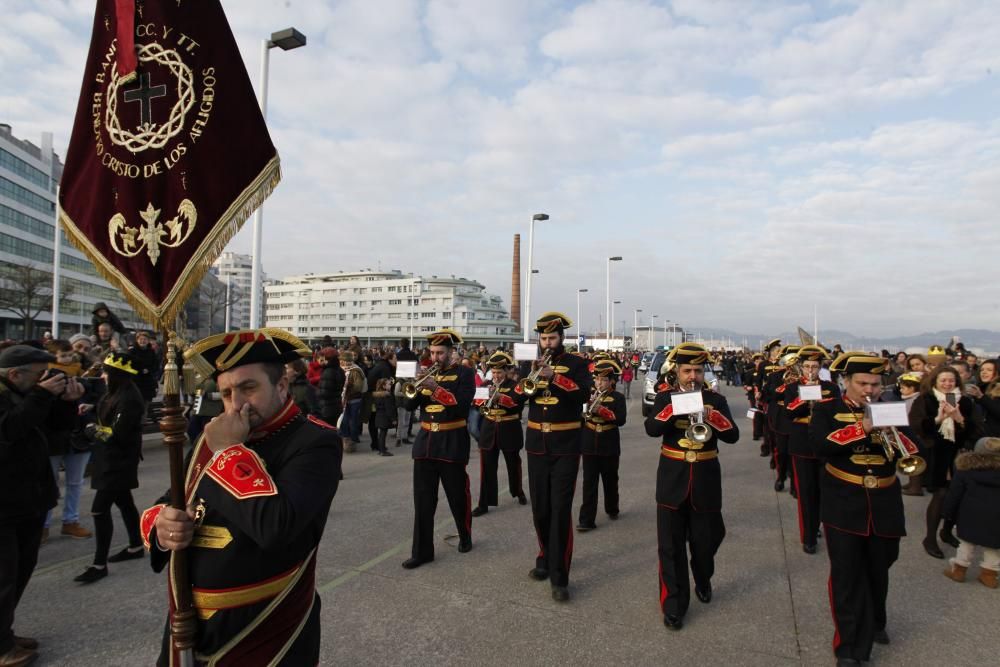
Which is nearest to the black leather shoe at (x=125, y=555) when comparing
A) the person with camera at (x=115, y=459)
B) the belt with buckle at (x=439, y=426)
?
the person with camera at (x=115, y=459)

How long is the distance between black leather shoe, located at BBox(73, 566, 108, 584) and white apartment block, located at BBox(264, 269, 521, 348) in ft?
313

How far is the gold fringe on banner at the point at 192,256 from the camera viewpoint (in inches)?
103

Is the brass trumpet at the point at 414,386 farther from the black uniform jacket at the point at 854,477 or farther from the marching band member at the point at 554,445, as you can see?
the black uniform jacket at the point at 854,477

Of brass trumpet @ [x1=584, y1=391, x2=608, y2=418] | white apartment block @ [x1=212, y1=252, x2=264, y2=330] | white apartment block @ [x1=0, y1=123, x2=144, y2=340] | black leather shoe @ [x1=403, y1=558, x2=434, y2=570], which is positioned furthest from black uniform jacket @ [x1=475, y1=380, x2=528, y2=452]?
white apartment block @ [x1=212, y1=252, x2=264, y2=330]

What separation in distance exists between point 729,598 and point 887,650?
3.68ft

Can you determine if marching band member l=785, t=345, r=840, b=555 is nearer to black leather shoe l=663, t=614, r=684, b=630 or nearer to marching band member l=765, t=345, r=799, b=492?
marching band member l=765, t=345, r=799, b=492

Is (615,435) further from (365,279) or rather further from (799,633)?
(365,279)

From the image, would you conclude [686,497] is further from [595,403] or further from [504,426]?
[504,426]

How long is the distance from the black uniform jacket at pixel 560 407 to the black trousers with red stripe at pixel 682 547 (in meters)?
1.07

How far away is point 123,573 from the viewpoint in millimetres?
5312

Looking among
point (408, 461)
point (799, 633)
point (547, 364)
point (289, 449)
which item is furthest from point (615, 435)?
point (289, 449)

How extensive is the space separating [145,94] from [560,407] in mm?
4089

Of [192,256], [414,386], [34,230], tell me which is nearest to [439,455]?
[414,386]

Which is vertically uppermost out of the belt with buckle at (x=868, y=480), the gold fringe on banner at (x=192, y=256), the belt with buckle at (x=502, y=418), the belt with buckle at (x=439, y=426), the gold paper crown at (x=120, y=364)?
the gold fringe on banner at (x=192, y=256)
